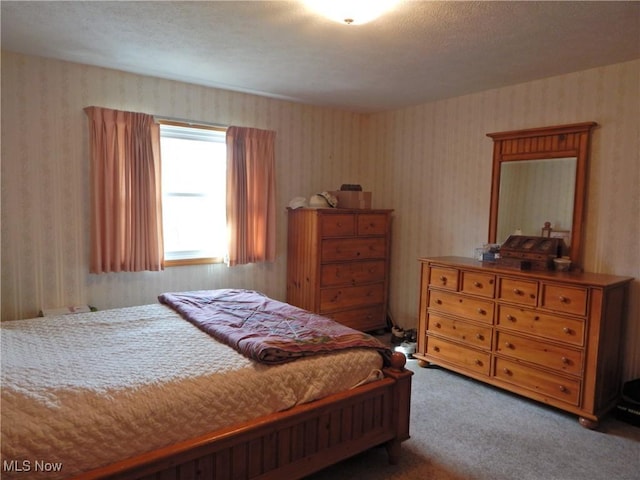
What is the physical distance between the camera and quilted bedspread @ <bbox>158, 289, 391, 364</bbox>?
2.04m

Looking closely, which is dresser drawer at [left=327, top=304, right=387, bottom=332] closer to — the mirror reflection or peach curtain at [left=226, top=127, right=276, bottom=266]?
peach curtain at [left=226, top=127, right=276, bottom=266]

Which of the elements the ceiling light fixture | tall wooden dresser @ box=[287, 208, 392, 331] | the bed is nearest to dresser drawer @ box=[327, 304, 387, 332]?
tall wooden dresser @ box=[287, 208, 392, 331]

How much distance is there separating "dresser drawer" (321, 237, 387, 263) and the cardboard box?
0.35 m

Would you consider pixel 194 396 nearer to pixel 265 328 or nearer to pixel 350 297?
pixel 265 328

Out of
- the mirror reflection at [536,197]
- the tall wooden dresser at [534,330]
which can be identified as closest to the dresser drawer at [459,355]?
the tall wooden dresser at [534,330]

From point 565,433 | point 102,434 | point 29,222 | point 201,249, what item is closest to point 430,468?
point 565,433

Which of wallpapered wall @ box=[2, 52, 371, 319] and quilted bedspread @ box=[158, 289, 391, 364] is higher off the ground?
wallpapered wall @ box=[2, 52, 371, 319]

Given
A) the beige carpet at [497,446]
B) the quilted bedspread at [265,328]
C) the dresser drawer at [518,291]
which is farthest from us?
the dresser drawer at [518,291]

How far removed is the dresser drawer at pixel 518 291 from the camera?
2943 millimetres

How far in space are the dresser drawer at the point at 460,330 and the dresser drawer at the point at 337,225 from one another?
1157mm

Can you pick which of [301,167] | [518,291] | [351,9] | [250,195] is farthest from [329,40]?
[518,291]

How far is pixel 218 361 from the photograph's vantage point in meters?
1.95

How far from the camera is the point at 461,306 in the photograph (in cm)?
338

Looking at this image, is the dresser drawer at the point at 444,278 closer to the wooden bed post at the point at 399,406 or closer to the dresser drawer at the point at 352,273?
the dresser drawer at the point at 352,273
